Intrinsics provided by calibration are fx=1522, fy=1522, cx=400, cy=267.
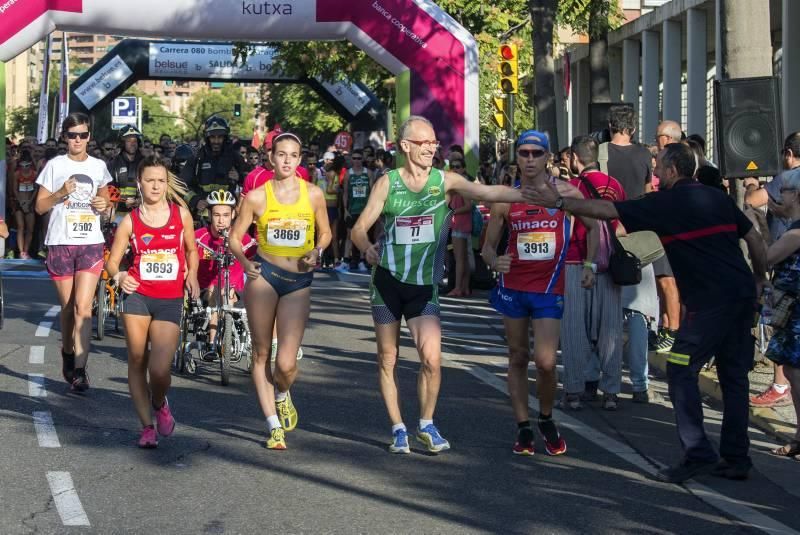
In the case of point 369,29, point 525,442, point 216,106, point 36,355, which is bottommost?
point 525,442

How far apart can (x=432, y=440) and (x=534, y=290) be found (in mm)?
1026

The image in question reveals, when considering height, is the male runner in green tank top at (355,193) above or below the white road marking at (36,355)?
above

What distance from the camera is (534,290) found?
863cm

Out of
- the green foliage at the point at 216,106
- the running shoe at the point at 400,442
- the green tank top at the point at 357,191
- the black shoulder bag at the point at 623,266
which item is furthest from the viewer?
the green foliage at the point at 216,106

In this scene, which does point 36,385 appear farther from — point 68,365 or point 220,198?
point 220,198

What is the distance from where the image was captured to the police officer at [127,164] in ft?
49.2

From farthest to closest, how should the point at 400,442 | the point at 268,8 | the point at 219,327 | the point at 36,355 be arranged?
the point at 268,8
the point at 36,355
the point at 219,327
the point at 400,442

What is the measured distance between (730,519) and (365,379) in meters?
5.08

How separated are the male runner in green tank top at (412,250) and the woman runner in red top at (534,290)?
38 cm

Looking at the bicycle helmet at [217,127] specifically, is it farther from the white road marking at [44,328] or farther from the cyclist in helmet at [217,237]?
the white road marking at [44,328]

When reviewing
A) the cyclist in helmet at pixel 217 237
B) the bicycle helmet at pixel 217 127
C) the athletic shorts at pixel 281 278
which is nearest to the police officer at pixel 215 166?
the bicycle helmet at pixel 217 127

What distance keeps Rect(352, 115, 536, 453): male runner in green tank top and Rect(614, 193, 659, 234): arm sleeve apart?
0.68 meters

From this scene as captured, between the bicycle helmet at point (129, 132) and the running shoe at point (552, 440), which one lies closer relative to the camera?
the running shoe at point (552, 440)

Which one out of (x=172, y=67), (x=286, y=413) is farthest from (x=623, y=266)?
(x=172, y=67)
